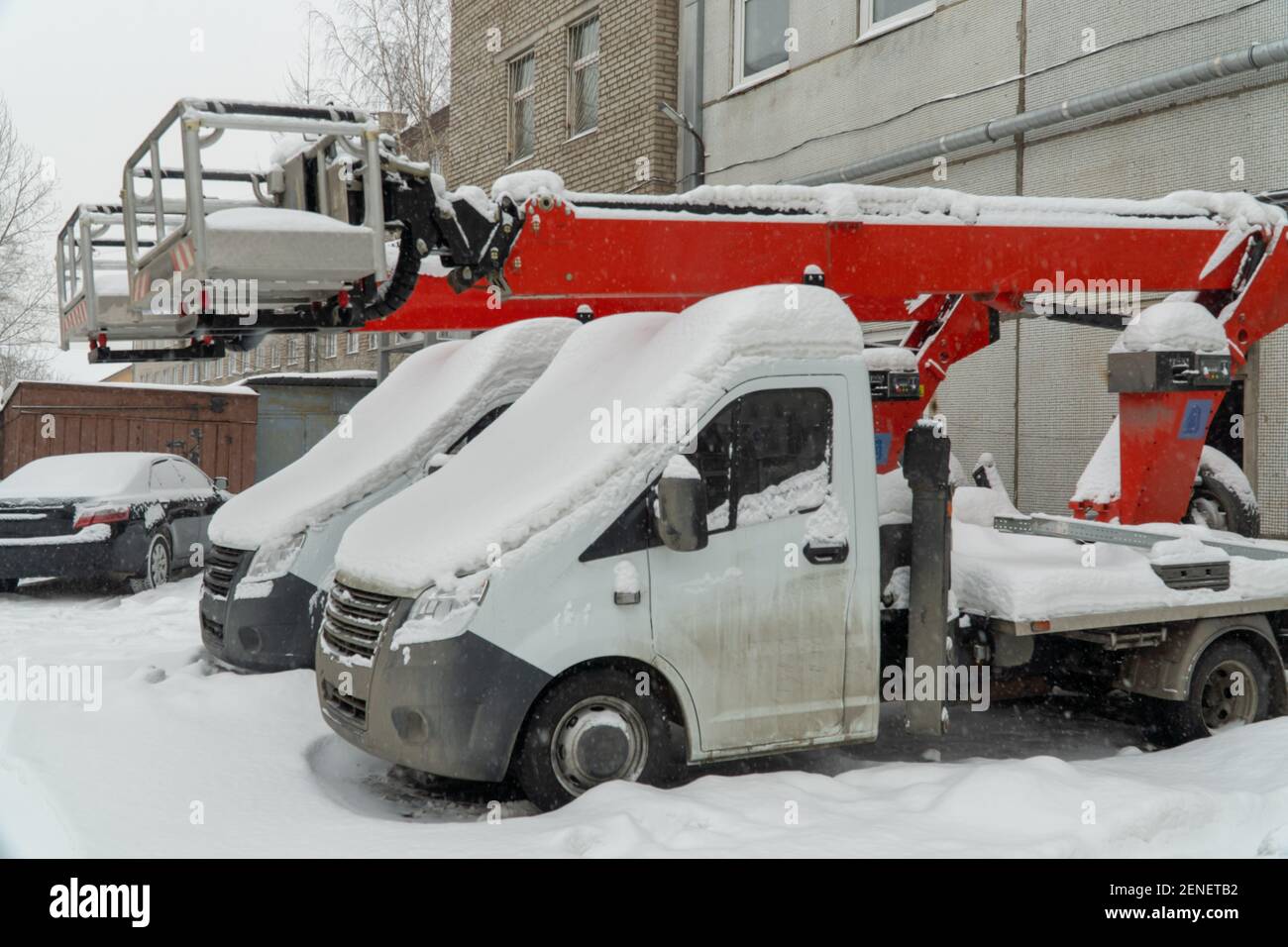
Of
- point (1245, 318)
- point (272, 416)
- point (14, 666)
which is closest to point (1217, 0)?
point (1245, 318)

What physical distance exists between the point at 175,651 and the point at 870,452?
5116 millimetres

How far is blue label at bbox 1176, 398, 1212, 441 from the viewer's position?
270 inches

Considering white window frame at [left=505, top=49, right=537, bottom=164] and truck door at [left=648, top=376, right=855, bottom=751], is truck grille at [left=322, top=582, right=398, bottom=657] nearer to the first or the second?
truck door at [left=648, top=376, right=855, bottom=751]

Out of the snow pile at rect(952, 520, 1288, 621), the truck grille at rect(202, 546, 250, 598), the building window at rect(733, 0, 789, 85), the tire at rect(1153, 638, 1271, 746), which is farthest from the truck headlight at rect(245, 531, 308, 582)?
the building window at rect(733, 0, 789, 85)

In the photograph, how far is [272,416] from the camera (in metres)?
18.1

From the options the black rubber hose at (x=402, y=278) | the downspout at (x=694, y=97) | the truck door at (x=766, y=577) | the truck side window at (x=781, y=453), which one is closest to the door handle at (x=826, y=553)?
the truck door at (x=766, y=577)

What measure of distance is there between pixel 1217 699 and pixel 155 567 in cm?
998

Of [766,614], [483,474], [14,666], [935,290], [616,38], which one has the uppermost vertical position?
[616,38]

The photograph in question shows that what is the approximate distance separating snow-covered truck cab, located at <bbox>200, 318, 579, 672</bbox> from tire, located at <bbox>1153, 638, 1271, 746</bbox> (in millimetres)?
3888

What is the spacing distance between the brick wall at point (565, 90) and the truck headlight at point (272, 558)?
9630mm

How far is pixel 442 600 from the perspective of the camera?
15.9 feet

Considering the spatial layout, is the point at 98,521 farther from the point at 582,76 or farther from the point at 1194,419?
the point at 1194,419

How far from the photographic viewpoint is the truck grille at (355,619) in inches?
Answer: 201
